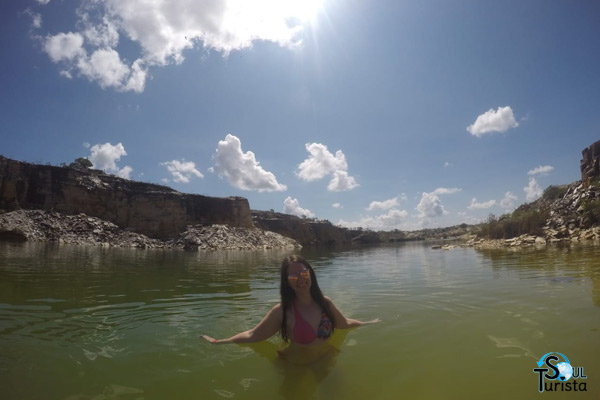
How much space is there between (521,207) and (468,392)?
3674 inches

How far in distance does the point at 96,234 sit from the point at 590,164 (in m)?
82.8

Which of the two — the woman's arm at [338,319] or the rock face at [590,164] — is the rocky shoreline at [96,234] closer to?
the woman's arm at [338,319]

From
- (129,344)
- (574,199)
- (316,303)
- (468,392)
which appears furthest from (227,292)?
(574,199)

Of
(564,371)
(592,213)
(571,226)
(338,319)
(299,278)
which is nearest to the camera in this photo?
(564,371)

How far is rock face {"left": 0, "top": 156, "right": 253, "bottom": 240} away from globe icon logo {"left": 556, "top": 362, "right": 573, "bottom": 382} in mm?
62068

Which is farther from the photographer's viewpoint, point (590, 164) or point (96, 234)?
point (590, 164)

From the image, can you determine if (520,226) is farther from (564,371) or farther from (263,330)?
(263,330)

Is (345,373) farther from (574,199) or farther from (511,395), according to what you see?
(574,199)

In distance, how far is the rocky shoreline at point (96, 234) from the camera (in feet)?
140

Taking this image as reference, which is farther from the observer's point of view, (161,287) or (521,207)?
(521,207)

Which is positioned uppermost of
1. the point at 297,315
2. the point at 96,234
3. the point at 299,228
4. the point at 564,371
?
the point at 299,228

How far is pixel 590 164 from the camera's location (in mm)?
51969

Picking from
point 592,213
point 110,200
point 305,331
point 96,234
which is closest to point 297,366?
point 305,331

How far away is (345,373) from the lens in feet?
12.3
